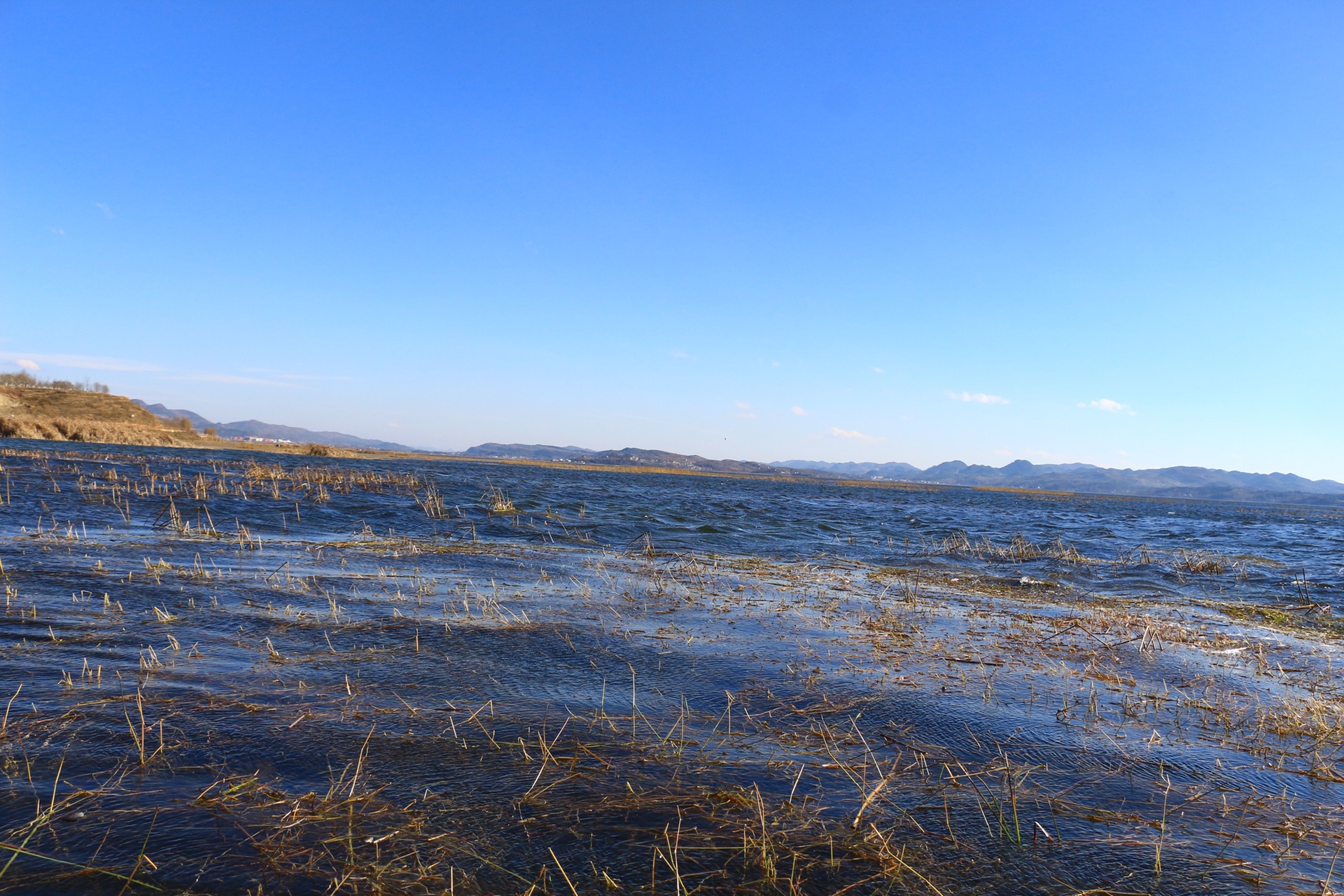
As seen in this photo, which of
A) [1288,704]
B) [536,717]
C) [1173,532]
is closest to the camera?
[536,717]

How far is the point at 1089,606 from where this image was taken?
1470 centimetres

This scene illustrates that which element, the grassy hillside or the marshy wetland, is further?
the grassy hillside

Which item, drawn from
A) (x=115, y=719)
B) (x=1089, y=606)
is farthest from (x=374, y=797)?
(x=1089, y=606)

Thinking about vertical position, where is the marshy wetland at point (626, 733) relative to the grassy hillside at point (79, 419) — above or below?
below

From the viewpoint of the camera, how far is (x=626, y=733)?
5996 mm

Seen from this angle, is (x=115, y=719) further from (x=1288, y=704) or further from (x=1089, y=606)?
(x=1089, y=606)

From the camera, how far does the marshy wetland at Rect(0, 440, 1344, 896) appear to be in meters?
3.99

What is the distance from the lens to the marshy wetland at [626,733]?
13.1 feet

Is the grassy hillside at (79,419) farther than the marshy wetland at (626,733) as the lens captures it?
Yes

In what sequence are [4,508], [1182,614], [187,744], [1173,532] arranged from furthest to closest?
[1173,532] → [4,508] → [1182,614] → [187,744]

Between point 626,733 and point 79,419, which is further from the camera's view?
point 79,419

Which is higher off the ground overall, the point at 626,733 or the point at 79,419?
the point at 79,419

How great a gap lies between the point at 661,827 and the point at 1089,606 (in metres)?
13.7

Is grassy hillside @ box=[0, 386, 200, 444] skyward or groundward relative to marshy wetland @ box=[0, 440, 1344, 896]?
skyward
